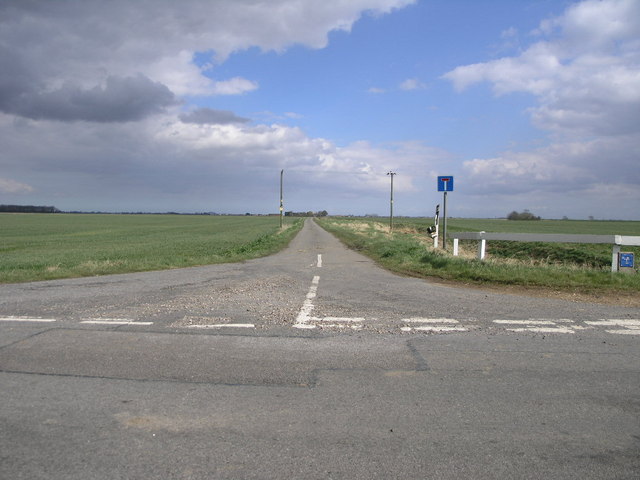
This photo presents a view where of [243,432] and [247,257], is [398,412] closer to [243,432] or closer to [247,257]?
[243,432]

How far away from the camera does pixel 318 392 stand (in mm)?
4164

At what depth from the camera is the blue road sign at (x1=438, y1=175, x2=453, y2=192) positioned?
1656cm

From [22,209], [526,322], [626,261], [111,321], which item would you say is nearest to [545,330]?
[526,322]

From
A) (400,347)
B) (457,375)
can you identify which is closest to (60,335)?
(400,347)

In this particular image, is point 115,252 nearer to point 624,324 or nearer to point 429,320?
point 429,320

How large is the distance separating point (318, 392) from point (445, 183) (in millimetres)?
13826

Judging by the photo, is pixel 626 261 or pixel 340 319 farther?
pixel 626 261

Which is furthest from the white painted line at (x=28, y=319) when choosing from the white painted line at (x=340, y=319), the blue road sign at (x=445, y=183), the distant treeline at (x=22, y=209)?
the distant treeline at (x=22, y=209)

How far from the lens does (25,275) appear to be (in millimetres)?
12750

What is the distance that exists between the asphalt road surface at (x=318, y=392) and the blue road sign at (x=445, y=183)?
29.8ft

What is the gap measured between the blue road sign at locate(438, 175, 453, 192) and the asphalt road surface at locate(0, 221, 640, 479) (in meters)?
9.07

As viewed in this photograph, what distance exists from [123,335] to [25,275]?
887cm

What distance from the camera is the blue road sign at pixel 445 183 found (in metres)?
16.6

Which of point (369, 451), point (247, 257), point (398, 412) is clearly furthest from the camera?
point (247, 257)
